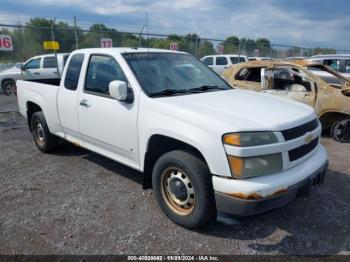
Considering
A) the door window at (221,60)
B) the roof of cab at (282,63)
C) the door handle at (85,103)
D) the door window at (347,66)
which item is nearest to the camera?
the door handle at (85,103)

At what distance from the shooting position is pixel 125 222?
3.50m

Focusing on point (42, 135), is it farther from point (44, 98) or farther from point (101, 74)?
point (101, 74)

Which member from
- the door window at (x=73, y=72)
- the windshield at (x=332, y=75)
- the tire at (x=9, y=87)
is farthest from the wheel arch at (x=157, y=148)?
the tire at (x=9, y=87)

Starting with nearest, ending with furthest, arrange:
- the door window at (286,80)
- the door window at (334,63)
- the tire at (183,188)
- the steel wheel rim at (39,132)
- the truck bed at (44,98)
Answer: the tire at (183,188), the truck bed at (44,98), the steel wheel rim at (39,132), the door window at (286,80), the door window at (334,63)

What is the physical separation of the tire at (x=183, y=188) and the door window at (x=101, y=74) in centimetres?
124

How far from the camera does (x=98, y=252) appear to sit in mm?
2988

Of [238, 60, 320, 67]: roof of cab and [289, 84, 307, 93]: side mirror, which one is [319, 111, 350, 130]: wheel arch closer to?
[289, 84, 307, 93]: side mirror

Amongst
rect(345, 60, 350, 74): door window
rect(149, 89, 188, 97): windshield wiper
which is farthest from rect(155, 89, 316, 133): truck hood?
rect(345, 60, 350, 74): door window

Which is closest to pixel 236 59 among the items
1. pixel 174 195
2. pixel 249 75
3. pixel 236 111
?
pixel 249 75

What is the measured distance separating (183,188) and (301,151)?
1.23 meters

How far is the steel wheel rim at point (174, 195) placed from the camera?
3230 millimetres

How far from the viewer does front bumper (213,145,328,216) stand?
274 cm

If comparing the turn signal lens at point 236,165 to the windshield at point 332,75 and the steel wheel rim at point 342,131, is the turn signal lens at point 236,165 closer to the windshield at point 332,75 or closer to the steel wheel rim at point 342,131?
the steel wheel rim at point 342,131

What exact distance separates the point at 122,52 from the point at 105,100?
659 mm
